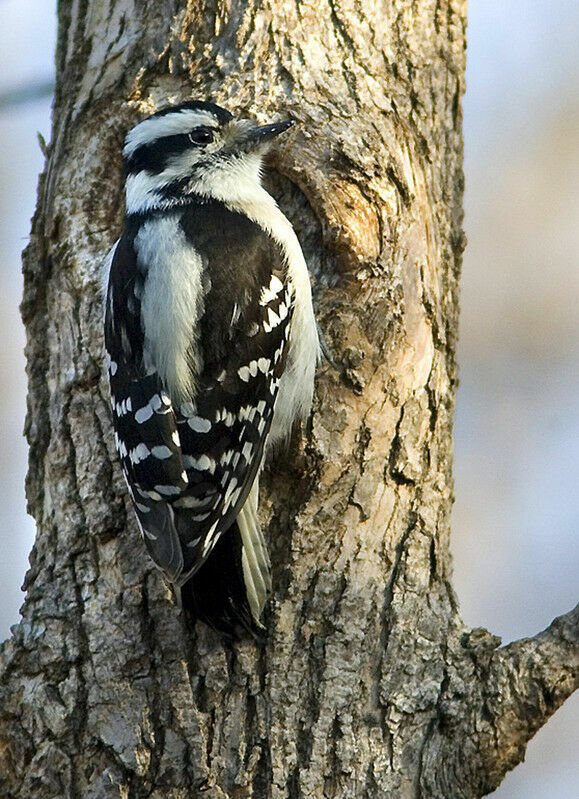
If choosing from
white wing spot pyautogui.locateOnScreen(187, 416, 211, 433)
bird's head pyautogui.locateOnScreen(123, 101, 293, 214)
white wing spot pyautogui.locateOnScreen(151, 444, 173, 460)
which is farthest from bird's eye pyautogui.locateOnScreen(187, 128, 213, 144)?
white wing spot pyautogui.locateOnScreen(151, 444, 173, 460)

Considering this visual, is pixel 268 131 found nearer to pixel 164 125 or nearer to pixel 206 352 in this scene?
pixel 164 125

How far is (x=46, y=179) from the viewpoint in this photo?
3799mm

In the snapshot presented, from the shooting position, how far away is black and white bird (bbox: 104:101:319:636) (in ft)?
10.2

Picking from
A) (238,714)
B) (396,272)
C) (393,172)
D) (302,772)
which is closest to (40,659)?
(238,714)

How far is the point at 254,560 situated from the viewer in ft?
10.4

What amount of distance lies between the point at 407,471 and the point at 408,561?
0.29 meters

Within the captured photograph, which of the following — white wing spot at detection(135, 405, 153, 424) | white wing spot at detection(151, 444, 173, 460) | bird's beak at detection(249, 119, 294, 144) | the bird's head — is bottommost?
white wing spot at detection(151, 444, 173, 460)

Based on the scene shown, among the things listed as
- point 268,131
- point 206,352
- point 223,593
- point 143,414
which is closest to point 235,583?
point 223,593

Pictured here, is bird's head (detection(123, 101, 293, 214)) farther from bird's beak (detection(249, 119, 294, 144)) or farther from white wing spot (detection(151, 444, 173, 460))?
white wing spot (detection(151, 444, 173, 460))

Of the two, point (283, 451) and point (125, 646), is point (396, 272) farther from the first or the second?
point (125, 646)

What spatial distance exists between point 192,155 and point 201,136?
0.19 m

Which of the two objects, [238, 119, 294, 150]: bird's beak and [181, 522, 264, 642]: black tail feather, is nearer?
[181, 522, 264, 642]: black tail feather

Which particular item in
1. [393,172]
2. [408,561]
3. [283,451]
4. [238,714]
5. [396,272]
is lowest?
[238,714]

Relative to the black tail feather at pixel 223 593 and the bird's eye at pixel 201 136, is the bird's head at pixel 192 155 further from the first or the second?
the black tail feather at pixel 223 593
